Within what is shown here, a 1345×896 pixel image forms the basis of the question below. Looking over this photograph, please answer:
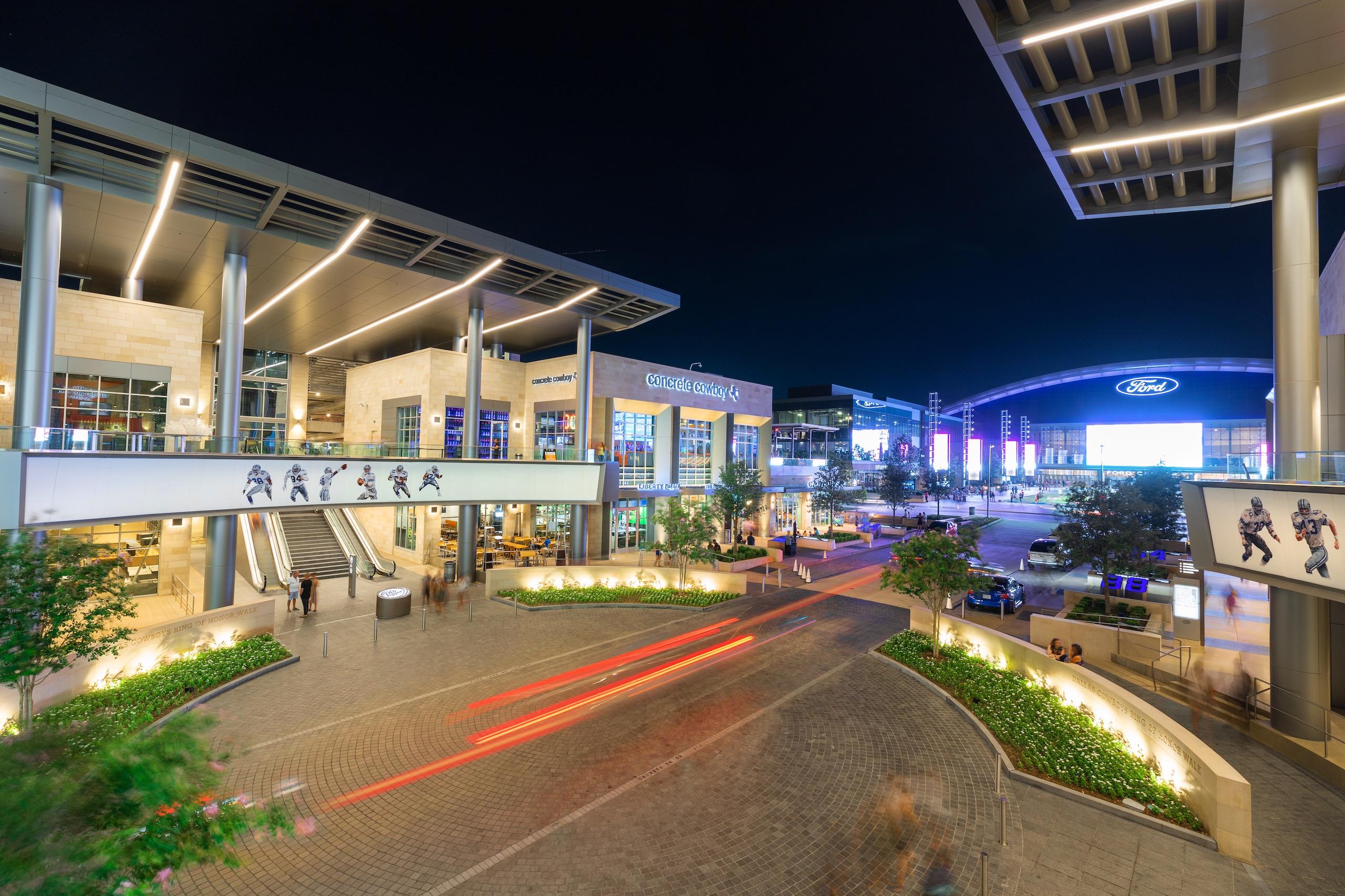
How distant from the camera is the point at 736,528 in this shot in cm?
3356

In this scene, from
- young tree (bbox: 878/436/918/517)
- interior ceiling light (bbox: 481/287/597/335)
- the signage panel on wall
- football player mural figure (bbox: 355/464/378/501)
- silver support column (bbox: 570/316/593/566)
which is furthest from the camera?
young tree (bbox: 878/436/918/517)

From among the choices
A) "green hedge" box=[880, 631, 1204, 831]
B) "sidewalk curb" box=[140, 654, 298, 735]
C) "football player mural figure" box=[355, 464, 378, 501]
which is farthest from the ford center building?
"sidewalk curb" box=[140, 654, 298, 735]

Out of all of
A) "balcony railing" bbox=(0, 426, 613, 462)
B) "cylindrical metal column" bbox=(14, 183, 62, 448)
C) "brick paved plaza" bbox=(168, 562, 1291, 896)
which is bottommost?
"brick paved plaza" bbox=(168, 562, 1291, 896)

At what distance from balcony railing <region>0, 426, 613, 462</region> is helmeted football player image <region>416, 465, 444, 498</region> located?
52cm

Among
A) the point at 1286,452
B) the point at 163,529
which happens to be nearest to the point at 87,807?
the point at 1286,452

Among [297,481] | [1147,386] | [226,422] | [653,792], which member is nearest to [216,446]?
[226,422]

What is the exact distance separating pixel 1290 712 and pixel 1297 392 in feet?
22.7

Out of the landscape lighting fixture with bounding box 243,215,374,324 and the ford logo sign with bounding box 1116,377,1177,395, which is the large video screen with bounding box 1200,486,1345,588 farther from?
the ford logo sign with bounding box 1116,377,1177,395

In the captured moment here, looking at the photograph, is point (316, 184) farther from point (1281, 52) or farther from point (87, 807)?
point (1281, 52)

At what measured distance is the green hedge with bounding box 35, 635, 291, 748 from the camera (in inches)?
430

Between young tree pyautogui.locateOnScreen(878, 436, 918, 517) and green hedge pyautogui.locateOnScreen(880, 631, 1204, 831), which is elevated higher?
young tree pyautogui.locateOnScreen(878, 436, 918, 517)

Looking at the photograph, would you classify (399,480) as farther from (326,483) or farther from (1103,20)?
(1103,20)

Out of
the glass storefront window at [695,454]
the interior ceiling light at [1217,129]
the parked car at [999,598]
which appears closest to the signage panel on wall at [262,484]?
the glass storefront window at [695,454]

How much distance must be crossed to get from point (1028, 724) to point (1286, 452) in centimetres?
815
